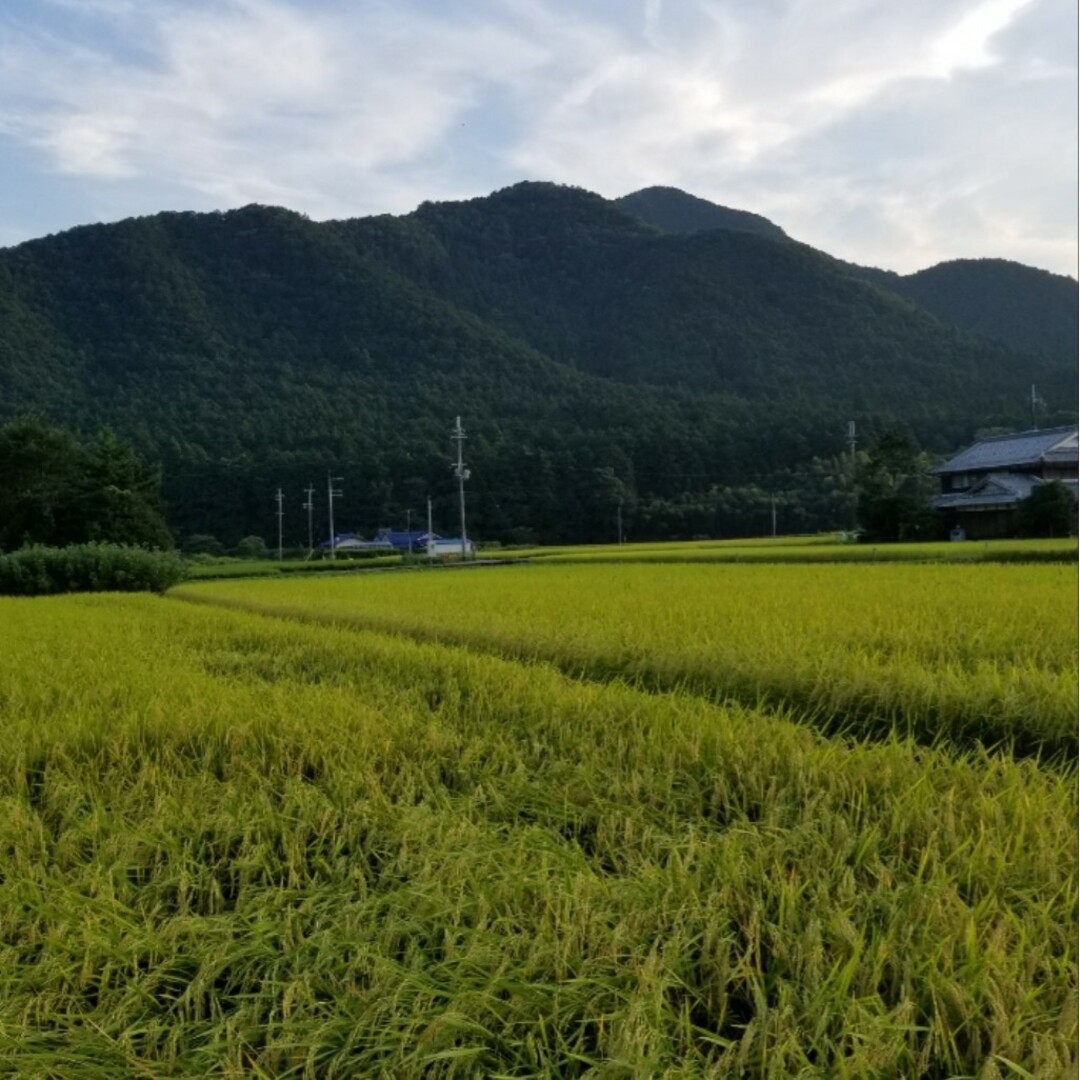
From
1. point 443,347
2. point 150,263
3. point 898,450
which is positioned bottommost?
point 898,450

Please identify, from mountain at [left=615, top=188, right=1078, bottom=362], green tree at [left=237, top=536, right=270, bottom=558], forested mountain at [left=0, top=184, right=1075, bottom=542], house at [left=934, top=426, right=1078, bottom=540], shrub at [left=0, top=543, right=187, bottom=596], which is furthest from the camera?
mountain at [left=615, top=188, right=1078, bottom=362]

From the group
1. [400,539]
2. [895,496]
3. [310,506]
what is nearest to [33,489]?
[310,506]

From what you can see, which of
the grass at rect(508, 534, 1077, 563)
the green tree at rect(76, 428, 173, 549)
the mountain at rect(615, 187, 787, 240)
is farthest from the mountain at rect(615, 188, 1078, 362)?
the green tree at rect(76, 428, 173, 549)

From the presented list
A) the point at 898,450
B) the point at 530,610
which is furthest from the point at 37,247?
the point at 530,610

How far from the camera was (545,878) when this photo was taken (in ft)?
6.13

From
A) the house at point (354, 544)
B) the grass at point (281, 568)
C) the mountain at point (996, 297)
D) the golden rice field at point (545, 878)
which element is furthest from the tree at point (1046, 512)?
the mountain at point (996, 297)

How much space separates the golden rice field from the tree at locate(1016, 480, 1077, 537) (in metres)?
21.8

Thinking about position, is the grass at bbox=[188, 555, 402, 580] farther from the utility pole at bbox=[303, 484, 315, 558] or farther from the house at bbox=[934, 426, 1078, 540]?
the house at bbox=[934, 426, 1078, 540]

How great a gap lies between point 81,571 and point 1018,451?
92.9 feet

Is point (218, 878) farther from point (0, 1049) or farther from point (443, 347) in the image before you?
point (443, 347)

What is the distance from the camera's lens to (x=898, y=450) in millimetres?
30875

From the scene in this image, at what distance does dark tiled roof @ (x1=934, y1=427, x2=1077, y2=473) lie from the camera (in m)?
30.3

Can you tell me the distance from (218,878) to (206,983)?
553 mm

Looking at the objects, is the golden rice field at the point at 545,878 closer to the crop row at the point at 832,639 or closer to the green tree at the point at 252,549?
the crop row at the point at 832,639
